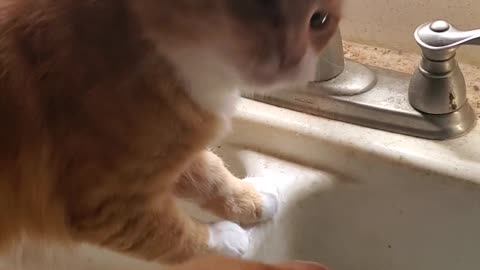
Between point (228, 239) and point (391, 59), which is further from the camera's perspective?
point (391, 59)

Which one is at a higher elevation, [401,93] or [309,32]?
[309,32]

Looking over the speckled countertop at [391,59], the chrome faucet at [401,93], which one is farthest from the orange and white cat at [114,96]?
the speckled countertop at [391,59]

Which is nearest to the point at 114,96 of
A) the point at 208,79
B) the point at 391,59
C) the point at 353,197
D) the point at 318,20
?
the point at 208,79

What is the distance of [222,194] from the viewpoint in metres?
0.94

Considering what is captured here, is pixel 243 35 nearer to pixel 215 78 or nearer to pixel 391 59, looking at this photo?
pixel 215 78

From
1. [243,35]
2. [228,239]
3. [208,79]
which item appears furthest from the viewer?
[228,239]

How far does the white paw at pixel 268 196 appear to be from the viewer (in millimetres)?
937

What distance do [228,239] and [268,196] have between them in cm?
8

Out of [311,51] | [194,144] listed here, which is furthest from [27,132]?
[311,51]

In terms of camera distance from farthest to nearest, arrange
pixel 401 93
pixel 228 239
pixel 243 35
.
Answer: pixel 401 93
pixel 228 239
pixel 243 35

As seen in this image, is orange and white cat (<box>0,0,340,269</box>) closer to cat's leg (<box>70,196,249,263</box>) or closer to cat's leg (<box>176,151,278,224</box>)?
cat's leg (<box>70,196,249,263</box>)

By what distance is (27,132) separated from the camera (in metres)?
0.74

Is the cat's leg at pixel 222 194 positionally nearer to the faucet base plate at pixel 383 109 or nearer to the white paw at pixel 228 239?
the white paw at pixel 228 239

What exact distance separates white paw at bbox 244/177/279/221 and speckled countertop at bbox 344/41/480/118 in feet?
0.94
